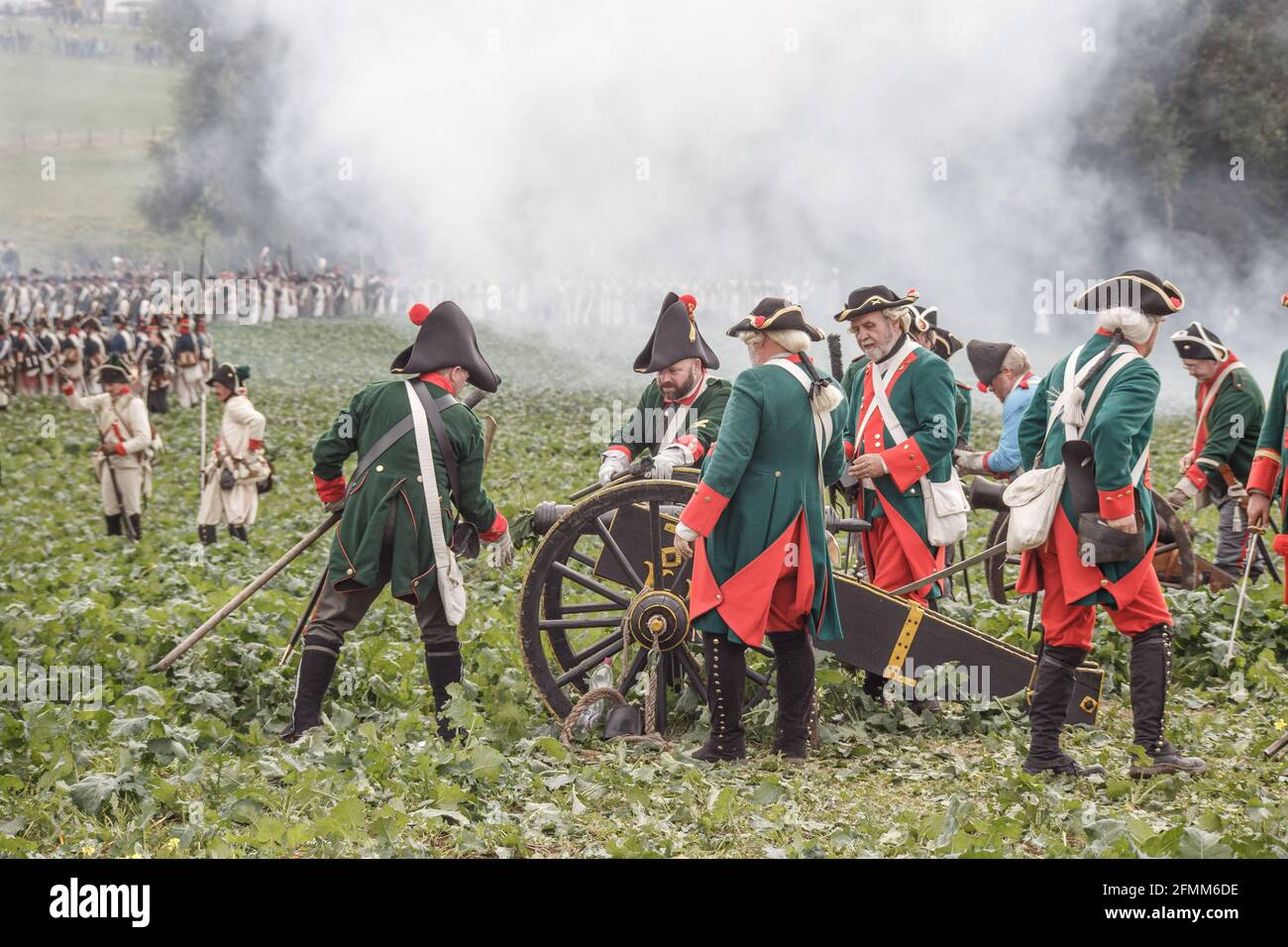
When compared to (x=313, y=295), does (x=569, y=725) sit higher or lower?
lower

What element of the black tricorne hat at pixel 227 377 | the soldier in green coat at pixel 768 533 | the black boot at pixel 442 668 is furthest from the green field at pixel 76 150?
the soldier in green coat at pixel 768 533

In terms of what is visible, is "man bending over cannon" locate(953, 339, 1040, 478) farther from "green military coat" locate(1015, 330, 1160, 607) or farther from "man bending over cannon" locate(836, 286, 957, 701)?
"green military coat" locate(1015, 330, 1160, 607)

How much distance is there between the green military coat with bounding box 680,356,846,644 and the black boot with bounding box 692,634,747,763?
87 millimetres

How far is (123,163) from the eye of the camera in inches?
2511

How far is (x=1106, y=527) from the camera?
5062 millimetres

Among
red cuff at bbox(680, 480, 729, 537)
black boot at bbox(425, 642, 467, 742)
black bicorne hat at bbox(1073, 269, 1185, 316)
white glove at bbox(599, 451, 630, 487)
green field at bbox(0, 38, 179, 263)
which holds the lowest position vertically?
black boot at bbox(425, 642, 467, 742)

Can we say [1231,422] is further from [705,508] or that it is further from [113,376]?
[113,376]

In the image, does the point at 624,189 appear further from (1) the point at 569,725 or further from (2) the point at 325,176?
(1) the point at 569,725

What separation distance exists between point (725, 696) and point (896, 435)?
1.63 metres

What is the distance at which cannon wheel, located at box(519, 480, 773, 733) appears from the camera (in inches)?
224

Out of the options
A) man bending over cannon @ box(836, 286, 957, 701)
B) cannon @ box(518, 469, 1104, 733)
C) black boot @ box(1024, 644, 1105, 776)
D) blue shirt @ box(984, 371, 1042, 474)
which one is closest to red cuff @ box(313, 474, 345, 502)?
cannon @ box(518, 469, 1104, 733)
